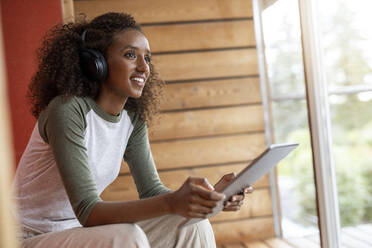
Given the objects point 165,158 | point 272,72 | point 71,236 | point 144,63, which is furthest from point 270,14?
point 71,236

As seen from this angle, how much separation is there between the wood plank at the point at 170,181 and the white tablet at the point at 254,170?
1761 millimetres

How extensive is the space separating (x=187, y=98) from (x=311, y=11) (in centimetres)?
112

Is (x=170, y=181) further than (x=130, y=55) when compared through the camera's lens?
Yes

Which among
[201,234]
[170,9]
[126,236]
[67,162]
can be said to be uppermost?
[170,9]

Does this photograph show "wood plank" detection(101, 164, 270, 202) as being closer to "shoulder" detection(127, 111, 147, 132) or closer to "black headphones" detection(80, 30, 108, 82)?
"shoulder" detection(127, 111, 147, 132)

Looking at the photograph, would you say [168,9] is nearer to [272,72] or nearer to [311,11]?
[272,72]

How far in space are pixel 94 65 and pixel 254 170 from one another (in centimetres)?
66

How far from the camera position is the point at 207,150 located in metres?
3.13

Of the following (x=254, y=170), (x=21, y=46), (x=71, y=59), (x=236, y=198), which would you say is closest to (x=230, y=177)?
(x=236, y=198)

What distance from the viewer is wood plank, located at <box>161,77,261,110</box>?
310cm

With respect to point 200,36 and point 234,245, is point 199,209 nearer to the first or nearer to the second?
point 234,245

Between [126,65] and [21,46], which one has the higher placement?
[21,46]

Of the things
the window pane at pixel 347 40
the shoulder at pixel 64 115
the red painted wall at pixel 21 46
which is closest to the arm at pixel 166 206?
the shoulder at pixel 64 115

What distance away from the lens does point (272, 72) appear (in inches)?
130
